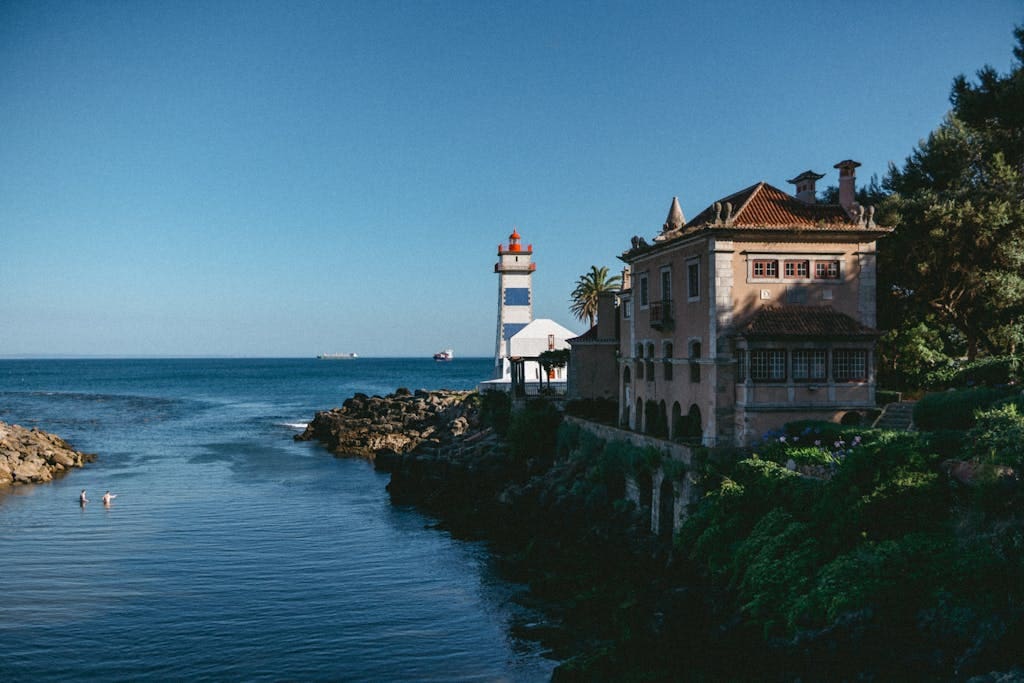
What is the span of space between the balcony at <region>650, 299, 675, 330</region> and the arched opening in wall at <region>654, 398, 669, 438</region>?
3.25 m

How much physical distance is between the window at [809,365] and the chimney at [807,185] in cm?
844

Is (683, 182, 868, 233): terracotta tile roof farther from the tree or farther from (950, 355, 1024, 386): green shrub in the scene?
the tree

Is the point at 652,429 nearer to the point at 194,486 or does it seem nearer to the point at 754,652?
the point at 754,652

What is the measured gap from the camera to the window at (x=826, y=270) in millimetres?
31672

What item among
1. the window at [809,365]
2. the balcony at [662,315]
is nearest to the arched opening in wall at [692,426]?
the balcony at [662,315]

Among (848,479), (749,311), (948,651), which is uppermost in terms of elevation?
(749,311)

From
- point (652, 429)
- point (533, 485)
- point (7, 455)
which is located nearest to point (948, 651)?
point (652, 429)

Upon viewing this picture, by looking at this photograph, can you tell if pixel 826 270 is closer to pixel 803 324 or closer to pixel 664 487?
pixel 803 324

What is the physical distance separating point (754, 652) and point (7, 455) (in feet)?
164

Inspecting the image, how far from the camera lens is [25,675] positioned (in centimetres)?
2133

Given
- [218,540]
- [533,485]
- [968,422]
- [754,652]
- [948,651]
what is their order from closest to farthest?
[948,651], [754,652], [968,422], [218,540], [533,485]

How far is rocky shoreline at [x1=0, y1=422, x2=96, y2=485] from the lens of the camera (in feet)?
164

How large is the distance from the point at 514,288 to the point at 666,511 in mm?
52448

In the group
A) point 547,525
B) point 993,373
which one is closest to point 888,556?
point 993,373
